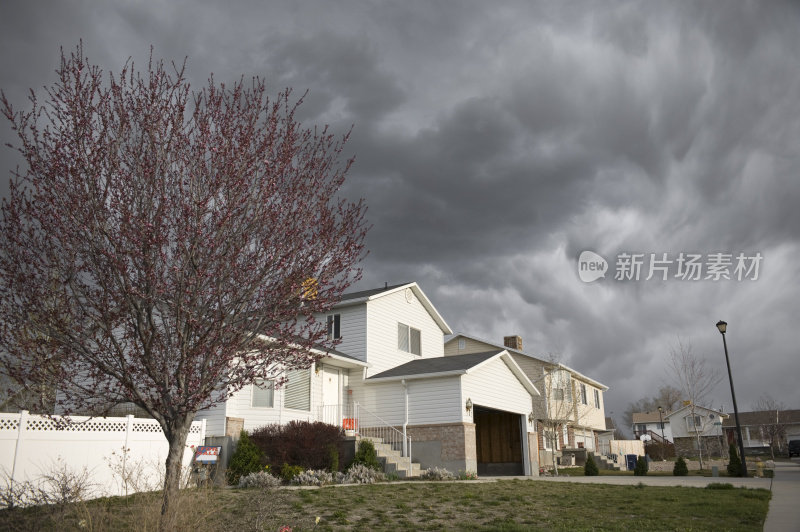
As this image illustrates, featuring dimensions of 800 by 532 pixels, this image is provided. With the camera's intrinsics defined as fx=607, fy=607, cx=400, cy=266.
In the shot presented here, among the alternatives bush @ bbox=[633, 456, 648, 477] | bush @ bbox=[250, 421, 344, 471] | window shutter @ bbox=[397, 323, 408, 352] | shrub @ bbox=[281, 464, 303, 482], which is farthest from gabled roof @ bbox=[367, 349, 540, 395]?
shrub @ bbox=[281, 464, 303, 482]

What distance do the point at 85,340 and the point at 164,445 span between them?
928 centimetres

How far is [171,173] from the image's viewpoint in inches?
287

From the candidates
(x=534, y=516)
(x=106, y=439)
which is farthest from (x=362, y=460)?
(x=534, y=516)

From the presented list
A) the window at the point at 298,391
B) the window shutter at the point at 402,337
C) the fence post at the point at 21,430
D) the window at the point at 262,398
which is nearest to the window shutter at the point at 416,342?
the window shutter at the point at 402,337

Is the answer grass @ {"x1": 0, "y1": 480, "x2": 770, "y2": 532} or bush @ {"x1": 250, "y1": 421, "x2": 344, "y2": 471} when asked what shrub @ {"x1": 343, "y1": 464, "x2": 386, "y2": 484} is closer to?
bush @ {"x1": 250, "y1": 421, "x2": 344, "y2": 471}

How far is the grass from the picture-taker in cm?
770

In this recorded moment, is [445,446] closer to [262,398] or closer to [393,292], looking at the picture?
Answer: [262,398]

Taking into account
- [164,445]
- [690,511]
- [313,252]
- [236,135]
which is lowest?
[690,511]

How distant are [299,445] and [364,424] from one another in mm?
5651

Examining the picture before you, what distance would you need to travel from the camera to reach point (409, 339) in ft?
89.4

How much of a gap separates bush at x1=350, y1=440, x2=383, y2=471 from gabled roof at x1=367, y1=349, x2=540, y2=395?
3697 millimetres

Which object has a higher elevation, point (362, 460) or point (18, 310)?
point (18, 310)

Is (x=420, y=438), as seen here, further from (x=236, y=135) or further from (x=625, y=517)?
(x=236, y=135)

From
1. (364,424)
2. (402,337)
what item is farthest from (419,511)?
(402,337)
